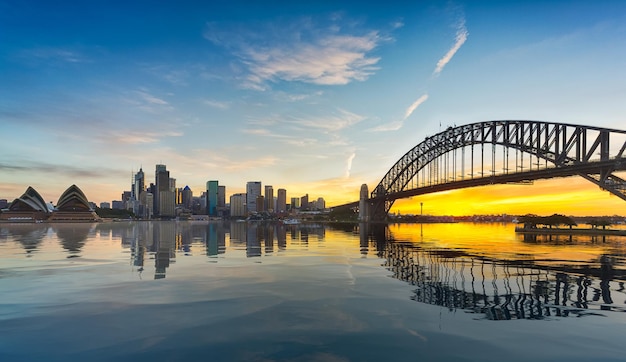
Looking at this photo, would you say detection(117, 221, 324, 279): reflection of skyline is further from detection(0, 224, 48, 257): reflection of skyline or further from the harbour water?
detection(0, 224, 48, 257): reflection of skyline

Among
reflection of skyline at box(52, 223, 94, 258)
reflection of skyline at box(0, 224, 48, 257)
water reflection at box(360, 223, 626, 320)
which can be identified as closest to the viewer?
water reflection at box(360, 223, 626, 320)

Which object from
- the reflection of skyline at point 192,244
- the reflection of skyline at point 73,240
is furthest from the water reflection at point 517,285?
the reflection of skyline at point 73,240

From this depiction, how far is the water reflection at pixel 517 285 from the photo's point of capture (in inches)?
703

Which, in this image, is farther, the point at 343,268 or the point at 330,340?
the point at 343,268

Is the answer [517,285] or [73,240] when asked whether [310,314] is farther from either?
[73,240]

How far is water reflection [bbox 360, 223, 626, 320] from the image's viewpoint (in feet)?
58.6

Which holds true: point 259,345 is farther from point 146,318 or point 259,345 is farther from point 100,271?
point 100,271

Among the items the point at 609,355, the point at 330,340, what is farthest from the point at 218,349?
the point at 609,355

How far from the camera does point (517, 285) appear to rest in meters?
23.1

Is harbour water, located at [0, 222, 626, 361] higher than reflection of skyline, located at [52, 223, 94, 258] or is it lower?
higher

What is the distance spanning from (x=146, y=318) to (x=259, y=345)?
575 cm

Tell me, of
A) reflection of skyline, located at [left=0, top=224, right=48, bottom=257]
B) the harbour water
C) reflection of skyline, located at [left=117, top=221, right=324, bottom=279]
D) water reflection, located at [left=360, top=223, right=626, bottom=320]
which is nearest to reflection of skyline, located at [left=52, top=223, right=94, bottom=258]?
reflection of skyline, located at [left=0, top=224, right=48, bottom=257]

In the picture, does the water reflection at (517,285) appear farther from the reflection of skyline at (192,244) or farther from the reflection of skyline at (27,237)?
the reflection of skyline at (27,237)

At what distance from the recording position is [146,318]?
614 inches
